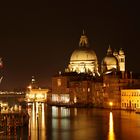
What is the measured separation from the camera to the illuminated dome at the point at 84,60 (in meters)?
86.7

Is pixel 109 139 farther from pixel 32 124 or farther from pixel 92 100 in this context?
pixel 92 100

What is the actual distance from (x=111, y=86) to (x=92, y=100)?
832cm

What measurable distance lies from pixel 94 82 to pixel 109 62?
8.97 meters

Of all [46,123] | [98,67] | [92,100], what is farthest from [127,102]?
[98,67]

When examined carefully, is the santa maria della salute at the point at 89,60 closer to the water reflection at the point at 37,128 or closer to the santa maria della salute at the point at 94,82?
the santa maria della salute at the point at 94,82

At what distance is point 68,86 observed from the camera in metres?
84.2

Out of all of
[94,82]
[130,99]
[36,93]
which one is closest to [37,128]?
[130,99]

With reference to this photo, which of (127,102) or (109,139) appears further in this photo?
(127,102)

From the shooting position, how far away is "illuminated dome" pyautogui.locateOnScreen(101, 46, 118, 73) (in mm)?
83188

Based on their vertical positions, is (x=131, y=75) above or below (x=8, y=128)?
above

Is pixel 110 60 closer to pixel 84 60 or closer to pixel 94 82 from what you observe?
pixel 84 60

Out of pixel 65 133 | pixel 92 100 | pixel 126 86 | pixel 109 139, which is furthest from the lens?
pixel 92 100

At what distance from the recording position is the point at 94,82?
7512 cm

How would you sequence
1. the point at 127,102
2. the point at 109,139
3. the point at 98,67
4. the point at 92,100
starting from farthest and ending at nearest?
the point at 98,67
the point at 92,100
the point at 127,102
the point at 109,139
